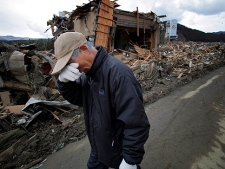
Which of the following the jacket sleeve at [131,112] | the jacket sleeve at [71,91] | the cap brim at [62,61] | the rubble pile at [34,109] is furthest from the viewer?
the rubble pile at [34,109]

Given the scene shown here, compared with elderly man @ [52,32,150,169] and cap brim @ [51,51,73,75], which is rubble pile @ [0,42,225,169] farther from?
cap brim @ [51,51,73,75]

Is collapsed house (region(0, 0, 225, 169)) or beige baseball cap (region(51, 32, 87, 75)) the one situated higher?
beige baseball cap (region(51, 32, 87, 75))

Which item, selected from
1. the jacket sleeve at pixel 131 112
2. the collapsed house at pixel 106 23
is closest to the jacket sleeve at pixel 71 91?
the jacket sleeve at pixel 131 112

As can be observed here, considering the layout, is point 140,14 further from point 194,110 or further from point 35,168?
point 35,168

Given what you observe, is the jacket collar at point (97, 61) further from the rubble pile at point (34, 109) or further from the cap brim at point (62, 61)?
the rubble pile at point (34, 109)

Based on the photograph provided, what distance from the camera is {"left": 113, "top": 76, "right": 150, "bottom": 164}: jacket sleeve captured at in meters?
1.32

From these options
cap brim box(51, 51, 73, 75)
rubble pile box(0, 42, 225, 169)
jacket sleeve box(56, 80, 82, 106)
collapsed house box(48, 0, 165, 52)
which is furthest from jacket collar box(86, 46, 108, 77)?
collapsed house box(48, 0, 165, 52)

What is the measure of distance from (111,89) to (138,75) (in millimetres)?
6917

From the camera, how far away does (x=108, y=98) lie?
1.44 m

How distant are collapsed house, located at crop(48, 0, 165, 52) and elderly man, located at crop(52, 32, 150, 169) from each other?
9735 mm

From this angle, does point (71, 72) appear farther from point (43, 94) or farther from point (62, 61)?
point (43, 94)

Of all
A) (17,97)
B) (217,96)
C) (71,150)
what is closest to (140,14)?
(217,96)

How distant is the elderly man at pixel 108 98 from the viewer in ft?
4.39

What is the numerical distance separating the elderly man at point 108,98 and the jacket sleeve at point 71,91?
0.25 ft
